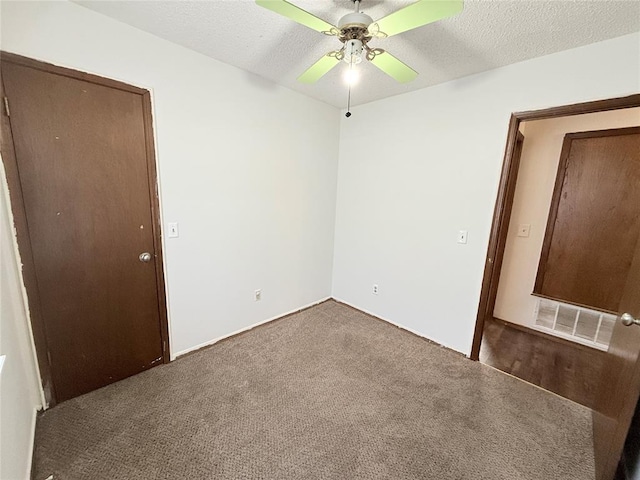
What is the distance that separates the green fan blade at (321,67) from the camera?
1.47m

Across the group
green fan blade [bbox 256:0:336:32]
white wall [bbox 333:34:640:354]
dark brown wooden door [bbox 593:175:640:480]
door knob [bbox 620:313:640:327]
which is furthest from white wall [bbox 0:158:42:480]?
white wall [bbox 333:34:640:354]

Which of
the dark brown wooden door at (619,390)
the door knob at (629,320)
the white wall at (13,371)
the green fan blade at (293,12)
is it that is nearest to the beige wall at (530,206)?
the dark brown wooden door at (619,390)

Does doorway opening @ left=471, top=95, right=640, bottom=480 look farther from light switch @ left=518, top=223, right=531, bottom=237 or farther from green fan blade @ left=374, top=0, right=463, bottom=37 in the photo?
green fan blade @ left=374, top=0, right=463, bottom=37

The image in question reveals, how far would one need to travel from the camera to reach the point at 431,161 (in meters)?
2.48

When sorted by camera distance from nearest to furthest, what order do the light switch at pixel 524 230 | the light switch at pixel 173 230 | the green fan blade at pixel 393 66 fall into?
1. the green fan blade at pixel 393 66
2. the light switch at pixel 173 230
3. the light switch at pixel 524 230

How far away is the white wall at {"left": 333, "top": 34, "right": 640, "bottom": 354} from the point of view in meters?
1.79

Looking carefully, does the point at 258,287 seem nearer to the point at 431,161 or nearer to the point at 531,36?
the point at 431,161

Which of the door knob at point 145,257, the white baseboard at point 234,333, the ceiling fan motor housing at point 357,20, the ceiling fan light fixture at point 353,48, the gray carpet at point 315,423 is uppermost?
the ceiling fan motor housing at point 357,20

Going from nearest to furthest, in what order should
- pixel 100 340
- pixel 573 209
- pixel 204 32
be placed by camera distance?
1. pixel 204 32
2. pixel 100 340
3. pixel 573 209

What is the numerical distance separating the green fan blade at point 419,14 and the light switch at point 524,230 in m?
2.71

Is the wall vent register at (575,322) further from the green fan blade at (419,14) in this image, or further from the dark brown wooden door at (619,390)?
the green fan blade at (419,14)

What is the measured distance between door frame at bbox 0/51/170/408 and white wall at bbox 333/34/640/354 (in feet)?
6.61

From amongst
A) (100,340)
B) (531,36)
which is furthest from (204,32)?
(100,340)

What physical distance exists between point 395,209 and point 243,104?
1.76 m
